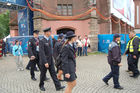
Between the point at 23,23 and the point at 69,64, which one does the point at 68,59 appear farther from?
the point at 23,23

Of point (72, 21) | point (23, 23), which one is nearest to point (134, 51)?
point (72, 21)

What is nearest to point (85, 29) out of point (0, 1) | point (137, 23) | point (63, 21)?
point (63, 21)

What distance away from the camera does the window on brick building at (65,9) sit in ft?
56.4

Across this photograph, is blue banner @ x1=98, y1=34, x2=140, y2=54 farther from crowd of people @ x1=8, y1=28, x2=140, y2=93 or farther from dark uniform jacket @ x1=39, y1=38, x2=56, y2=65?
dark uniform jacket @ x1=39, y1=38, x2=56, y2=65

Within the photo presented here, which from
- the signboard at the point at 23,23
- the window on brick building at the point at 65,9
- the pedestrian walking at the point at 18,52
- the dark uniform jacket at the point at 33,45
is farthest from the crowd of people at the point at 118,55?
the signboard at the point at 23,23

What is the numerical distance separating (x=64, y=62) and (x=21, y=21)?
15870 millimetres

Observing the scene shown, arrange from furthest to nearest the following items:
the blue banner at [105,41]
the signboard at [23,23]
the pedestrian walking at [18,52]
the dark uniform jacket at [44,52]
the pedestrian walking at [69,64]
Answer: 1. the signboard at [23,23]
2. the blue banner at [105,41]
3. the pedestrian walking at [18,52]
4. the dark uniform jacket at [44,52]
5. the pedestrian walking at [69,64]

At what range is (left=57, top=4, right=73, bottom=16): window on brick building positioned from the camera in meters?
17.2

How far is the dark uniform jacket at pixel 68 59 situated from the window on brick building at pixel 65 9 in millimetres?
14268

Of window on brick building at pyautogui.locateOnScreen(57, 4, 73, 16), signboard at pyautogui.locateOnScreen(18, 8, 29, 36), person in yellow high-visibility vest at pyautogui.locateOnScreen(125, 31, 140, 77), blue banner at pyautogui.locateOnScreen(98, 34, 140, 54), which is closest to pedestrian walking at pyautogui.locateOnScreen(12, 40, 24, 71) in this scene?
person in yellow high-visibility vest at pyautogui.locateOnScreen(125, 31, 140, 77)

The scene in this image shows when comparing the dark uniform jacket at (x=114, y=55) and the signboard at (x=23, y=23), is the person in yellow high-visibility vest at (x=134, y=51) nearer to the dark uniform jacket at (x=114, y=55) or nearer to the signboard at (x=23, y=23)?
the dark uniform jacket at (x=114, y=55)

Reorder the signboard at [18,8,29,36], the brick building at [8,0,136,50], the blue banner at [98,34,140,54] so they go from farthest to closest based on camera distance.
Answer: the signboard at [18,8,29,36] < the brick building at [8,0,136,50] < the blue banner at [98,34,140,54]

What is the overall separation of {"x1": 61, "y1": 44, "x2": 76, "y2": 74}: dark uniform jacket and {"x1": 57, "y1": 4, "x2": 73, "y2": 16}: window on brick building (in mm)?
14268

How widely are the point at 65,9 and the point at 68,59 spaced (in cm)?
1454
